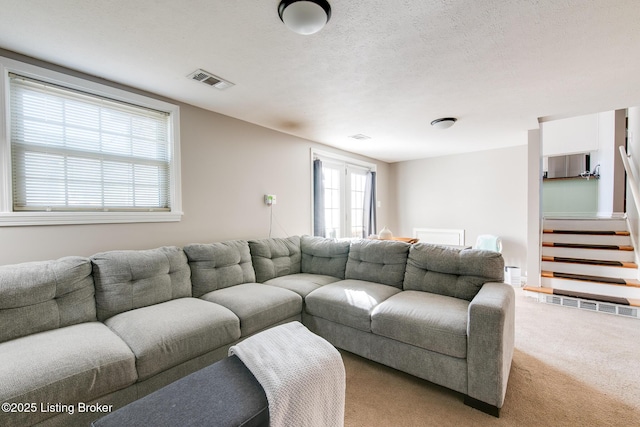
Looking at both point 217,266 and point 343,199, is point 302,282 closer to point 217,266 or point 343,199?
point 217,266

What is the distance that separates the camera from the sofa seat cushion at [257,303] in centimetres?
208

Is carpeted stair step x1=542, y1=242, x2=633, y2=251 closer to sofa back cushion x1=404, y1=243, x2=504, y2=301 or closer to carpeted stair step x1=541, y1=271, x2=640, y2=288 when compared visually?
carpeted stair step x1=541, y1=271, x2=640, y2=288

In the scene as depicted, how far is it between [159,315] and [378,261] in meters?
1.97

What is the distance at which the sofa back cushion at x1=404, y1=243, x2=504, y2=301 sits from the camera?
2.22 m

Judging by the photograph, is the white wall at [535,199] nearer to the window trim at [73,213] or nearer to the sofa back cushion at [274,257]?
the sofa back cushion at [274,257]

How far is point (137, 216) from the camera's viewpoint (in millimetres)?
2482

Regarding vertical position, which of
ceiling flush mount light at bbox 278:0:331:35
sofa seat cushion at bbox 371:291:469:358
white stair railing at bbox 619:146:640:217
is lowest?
sofa seat cushion at bbox 371:291:469:358

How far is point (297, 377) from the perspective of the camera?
1174 millimetres

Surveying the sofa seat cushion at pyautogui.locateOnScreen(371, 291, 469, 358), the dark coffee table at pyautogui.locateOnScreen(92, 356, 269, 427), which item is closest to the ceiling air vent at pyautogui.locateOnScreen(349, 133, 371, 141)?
the sofa seat cushion at pyautogui.locateOnScreen(371, 291, 469, 358)

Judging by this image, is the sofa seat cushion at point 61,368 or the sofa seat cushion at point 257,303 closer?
the sofa seat cushion at point 61,368

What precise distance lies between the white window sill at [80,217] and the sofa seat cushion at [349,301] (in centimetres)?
162

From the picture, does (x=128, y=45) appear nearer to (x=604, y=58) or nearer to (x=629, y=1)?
(x=629, y=1)

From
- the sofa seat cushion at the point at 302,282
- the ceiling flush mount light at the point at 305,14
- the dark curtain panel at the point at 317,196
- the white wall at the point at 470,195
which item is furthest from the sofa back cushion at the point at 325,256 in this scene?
the white wall at the point at 470,195

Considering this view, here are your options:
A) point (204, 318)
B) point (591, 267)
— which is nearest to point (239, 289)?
point (204, 318)
